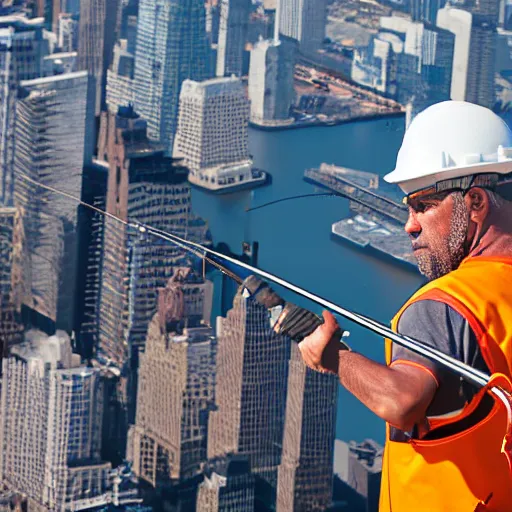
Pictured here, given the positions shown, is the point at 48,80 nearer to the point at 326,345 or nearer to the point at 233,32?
the point at 233,32

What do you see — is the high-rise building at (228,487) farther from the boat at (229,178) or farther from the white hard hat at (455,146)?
the white hard hat at (455,146)

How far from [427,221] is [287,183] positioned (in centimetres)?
527

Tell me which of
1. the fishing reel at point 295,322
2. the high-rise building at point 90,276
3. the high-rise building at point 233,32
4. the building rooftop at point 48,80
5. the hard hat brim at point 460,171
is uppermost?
the hard hat brim at point 460,171

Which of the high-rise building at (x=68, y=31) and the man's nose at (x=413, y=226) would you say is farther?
the high-rise building at (x=68, y=31)

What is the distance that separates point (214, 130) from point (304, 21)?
33.0 inches

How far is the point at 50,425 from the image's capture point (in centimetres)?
1166

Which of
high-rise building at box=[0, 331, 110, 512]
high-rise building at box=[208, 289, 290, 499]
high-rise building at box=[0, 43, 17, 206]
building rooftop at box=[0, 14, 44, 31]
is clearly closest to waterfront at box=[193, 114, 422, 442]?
building rooftop at box=[0, 14, 44, 31]

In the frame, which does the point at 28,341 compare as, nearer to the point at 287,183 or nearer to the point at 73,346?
the point at 73,346

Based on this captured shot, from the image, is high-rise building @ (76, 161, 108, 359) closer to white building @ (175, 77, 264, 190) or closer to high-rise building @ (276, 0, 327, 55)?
white building @ (175, 77, 264, 190)

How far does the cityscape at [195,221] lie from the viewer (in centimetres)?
682

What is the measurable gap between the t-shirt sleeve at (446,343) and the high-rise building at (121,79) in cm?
683

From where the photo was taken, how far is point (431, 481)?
1.41 m

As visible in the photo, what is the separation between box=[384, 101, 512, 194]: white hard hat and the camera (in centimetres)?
149

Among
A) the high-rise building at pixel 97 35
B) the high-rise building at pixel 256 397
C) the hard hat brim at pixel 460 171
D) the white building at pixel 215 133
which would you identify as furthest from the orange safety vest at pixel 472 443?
the high-rise building at pixel 256 397
